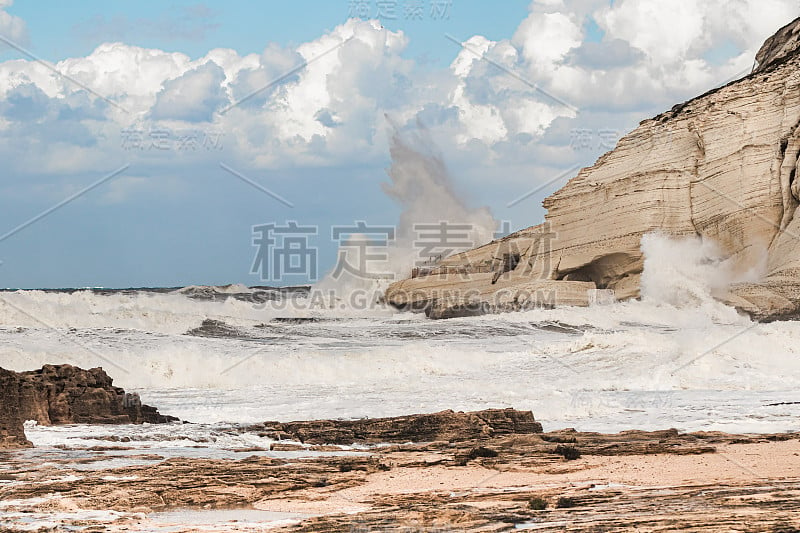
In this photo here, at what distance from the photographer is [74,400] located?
39.1ft

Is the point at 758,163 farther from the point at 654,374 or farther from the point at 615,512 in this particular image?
the point at 615,512

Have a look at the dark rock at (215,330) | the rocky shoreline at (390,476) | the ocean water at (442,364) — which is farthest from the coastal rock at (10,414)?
the dark rock at (215,330)

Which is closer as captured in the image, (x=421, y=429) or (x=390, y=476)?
(x=390, y=476)

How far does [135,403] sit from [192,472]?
4.09m

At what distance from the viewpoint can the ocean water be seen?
13.8m

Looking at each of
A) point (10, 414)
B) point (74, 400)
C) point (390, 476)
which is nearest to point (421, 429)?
point (390, 476)

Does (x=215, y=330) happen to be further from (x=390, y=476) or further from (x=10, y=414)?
(x=390, y=476)

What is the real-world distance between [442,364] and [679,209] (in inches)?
591

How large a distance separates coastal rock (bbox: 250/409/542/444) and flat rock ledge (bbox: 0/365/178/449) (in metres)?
1.98

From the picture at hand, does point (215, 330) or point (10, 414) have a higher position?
point (215, 330)

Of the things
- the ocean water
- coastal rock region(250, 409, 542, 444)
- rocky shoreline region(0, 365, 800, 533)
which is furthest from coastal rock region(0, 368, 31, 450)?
coastal rock region(250, 409, 542, 444)

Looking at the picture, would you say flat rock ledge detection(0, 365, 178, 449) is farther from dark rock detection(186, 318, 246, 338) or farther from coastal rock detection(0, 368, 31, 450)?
dark rock detection(186, 318, 246, 338)

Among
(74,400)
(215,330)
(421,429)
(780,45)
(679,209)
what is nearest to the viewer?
(421,429)

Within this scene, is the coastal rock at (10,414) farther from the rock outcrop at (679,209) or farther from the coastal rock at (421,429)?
the rock outcrop at (679,209)
